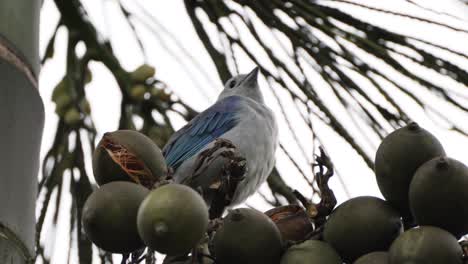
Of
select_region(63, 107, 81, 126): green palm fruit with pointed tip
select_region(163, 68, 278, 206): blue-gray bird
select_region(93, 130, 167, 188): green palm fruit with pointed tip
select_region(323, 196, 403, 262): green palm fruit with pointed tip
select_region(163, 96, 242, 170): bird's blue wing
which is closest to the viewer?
select_region(323, 196, 403, 262): green palm fruit with pointed tip

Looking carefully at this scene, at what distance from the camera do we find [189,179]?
1.72 meters

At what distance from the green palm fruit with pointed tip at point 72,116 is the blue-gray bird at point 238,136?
1.78ft

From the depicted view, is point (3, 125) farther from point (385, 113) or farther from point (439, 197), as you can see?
point (385, 113)

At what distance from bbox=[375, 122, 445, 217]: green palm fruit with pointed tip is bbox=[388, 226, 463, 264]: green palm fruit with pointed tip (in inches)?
6.0

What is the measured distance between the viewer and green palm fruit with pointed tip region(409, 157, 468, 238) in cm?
157

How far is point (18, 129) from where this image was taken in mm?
1933

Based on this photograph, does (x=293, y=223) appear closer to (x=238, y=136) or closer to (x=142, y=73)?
(x=142, y=73)

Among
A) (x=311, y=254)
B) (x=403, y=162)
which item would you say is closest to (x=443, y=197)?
(x=403, y=162)

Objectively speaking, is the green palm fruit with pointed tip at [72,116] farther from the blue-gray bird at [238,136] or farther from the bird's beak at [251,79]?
the bird's beak at [251,79]

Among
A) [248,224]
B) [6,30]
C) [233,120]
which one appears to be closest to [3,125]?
[6,30]

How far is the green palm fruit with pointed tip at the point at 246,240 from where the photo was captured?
5.33ft

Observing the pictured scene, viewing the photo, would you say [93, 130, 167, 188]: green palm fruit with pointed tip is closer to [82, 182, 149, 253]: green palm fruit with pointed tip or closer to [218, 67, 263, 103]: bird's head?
[82, 182, 149, 253]: green palm fruit with pointed tip

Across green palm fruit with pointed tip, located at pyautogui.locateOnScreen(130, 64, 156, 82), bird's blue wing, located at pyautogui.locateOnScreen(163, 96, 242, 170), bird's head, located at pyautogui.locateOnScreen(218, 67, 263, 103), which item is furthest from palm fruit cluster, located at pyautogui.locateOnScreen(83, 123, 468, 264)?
bird's head, located at pyautogui.locateOnScreen(218, 67, 263, 103)

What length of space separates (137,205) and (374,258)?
1.30 ft
